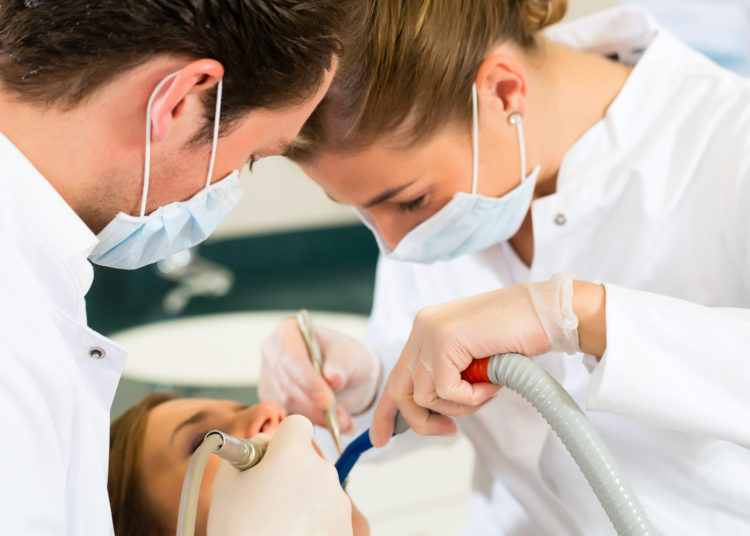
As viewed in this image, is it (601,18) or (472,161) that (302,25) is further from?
(601,18)

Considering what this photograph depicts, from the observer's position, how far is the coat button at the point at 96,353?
1016mm

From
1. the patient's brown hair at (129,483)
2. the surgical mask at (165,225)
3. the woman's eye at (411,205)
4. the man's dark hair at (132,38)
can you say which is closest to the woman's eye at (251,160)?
the surgical mask at (165,225)

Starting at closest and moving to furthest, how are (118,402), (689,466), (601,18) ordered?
(689,466), (601,18), (118,402)

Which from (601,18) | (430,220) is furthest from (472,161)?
(601,18)

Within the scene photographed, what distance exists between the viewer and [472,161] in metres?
1.38

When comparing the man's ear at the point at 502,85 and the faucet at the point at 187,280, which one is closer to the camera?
the man's ear at the point at 502,85

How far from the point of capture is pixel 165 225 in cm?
106

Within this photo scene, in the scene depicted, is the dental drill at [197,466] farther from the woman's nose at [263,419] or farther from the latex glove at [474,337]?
the woman's nose at [263,419]

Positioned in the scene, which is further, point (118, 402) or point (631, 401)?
point (118, 402)

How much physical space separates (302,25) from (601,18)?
2.85 feet

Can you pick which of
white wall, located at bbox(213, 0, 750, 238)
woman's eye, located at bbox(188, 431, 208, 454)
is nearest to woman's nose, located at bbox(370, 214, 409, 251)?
woman's eye, located at bbox(188, 431, 208, 454)

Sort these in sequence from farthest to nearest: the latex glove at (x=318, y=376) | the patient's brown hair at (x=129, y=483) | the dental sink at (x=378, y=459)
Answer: the dental sink at (x=378, y=459) → the latex glove at (x=318, y=376) → the patient's brown hair at (x=129, y=483)

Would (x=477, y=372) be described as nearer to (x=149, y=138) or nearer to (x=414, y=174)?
(x=414, y=174)

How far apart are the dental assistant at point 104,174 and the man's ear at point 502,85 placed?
1.11 feet
